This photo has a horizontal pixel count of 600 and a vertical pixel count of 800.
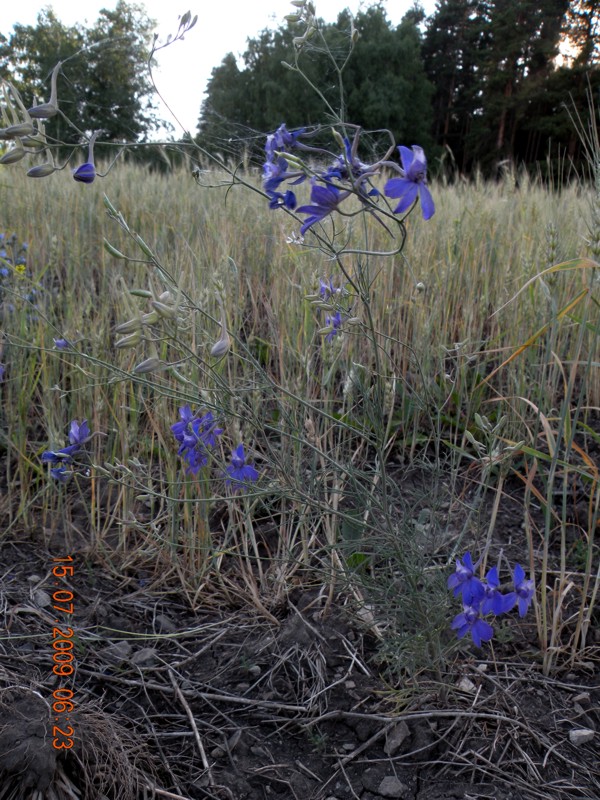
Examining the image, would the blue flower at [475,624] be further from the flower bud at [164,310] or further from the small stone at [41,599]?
the small stone at [41,599]

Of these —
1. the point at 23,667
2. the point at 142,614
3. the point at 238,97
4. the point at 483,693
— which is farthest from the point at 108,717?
the point at 238,97

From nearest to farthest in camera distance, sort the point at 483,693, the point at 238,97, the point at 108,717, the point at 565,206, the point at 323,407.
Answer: the point at 108,717, the point at 483,693, the point at 323,407, the point at 565,206, the point at 238,97

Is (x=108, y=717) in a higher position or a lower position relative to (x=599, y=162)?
lower

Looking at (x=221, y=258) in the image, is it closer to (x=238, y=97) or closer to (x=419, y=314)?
(x=419, y=314)

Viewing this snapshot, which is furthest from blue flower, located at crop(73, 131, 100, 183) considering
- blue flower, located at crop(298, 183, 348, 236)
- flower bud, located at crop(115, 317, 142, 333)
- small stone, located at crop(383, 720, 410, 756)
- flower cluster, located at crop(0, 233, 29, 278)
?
flower cluster, located at crop(0, 233, 29, 278)

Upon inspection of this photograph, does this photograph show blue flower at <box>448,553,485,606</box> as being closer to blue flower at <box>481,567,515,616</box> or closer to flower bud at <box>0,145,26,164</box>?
blue flower at <box>481,567,515,616</box>

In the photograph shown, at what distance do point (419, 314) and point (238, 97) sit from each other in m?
17.9

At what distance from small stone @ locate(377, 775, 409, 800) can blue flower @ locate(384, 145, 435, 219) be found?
0.93 meters

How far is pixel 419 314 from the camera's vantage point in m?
2.25

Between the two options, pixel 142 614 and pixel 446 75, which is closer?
pixel 142 614

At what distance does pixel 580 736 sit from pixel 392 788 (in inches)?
14.1

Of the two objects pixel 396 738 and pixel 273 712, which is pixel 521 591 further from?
pixel 273 712

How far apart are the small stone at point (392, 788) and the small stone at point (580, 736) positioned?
1.05 feet

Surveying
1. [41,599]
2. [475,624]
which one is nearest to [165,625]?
[41,599]
